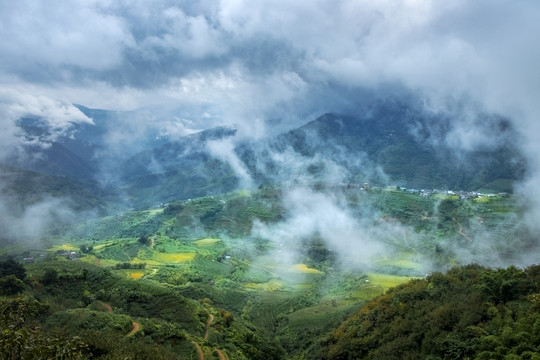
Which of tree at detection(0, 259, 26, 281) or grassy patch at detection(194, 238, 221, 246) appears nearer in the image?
tree at detection(0, 259, 26, 281)

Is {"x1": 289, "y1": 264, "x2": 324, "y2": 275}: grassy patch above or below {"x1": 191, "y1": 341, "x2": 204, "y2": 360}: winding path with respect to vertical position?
above

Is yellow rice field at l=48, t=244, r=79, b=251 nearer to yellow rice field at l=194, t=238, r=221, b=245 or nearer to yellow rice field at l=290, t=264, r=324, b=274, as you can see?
yellow rice field at l=194, t=238, r=221, b=245

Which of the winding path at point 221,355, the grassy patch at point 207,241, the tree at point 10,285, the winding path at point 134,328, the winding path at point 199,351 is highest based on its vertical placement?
the grassy patch at point 207,241

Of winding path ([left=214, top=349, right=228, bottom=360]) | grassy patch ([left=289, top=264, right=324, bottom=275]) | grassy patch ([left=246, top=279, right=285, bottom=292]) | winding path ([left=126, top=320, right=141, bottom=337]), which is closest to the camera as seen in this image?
winding path ([left=126, top=320, right=141, bottom=337])

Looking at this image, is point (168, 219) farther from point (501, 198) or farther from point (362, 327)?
point (501, 198)

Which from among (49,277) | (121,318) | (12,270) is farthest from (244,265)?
(121,318)

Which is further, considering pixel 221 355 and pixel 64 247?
pixel 64 247

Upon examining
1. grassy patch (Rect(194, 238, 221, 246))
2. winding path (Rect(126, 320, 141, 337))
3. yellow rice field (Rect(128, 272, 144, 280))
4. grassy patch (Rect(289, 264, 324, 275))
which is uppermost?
grassy patch (Rect(194, 238, 221, 246))

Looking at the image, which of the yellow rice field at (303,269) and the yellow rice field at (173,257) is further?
the yellow rice field at (173,257)

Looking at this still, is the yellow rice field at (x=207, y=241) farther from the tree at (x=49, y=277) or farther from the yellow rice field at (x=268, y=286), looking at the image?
the tree at (x=49, y=277)

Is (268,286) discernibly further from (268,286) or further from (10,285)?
(10,285)

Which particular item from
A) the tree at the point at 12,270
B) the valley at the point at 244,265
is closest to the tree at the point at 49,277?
the valley at the point at 244,265

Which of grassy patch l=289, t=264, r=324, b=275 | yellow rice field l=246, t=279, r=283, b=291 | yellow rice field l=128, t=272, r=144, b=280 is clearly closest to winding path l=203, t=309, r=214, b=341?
yellow rice field l=128, t=272, r=144, b=280
